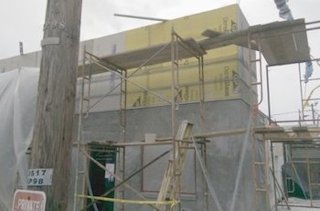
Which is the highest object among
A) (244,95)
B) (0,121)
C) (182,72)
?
(182,72)

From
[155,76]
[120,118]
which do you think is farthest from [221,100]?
[120,118]

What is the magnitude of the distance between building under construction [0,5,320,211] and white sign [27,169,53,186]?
13.3 ft

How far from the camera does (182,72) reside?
892cm

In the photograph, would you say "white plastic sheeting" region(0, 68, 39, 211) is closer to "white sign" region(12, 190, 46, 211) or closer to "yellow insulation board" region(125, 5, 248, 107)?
"yellow insulation board" region(125, 5, 248, 107)

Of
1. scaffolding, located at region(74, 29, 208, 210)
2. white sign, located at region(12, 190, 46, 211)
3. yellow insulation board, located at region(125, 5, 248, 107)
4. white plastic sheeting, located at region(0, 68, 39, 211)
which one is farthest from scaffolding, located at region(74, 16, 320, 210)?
white sign, located at region(12, 190, 46, 211)

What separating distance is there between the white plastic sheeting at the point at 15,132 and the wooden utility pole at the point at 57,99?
20.1 feet

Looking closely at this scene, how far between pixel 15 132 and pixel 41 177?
6.66 metres

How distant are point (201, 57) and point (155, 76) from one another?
1.52 meters

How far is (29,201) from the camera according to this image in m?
2.54

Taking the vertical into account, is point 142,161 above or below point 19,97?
below

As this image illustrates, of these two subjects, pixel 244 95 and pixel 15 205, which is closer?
pixel 15 205

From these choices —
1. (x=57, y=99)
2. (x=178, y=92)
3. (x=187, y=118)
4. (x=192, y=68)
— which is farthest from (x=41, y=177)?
(x=192, y=68)

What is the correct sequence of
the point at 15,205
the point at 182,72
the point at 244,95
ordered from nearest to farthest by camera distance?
the point at 15,205 < the point at 244,95 < the point at 182,72

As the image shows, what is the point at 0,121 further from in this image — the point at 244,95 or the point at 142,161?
the point at 244,95
